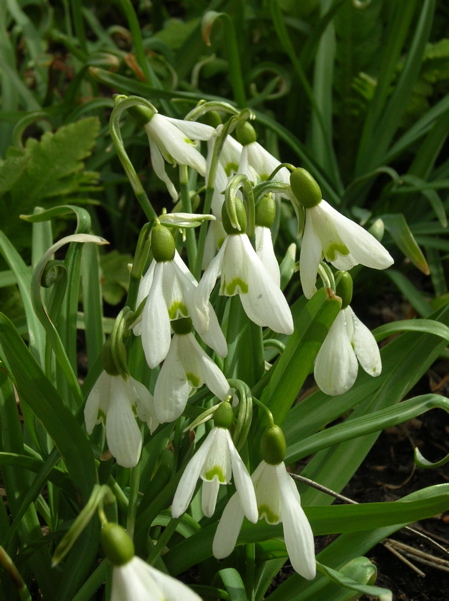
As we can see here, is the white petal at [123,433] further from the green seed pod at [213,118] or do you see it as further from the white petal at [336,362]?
the green seed pod at [213,118]

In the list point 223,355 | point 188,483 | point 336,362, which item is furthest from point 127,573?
point 336,362

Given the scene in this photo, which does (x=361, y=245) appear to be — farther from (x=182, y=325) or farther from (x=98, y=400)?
(x=98, y=400)

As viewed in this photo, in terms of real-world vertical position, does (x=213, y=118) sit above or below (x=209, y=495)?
above

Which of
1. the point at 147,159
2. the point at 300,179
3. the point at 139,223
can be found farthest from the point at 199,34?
the point at 300,179

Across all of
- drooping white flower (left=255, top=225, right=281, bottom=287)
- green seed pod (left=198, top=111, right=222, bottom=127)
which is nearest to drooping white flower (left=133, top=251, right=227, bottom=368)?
drooping white flower (left=255, top=225, right=281, bottom=287)

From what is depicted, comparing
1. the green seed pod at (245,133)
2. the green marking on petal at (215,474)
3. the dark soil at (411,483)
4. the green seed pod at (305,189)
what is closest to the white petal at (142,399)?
the green marking on petal at (215,474)

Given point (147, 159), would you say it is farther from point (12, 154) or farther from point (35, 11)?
point (35, 11)
